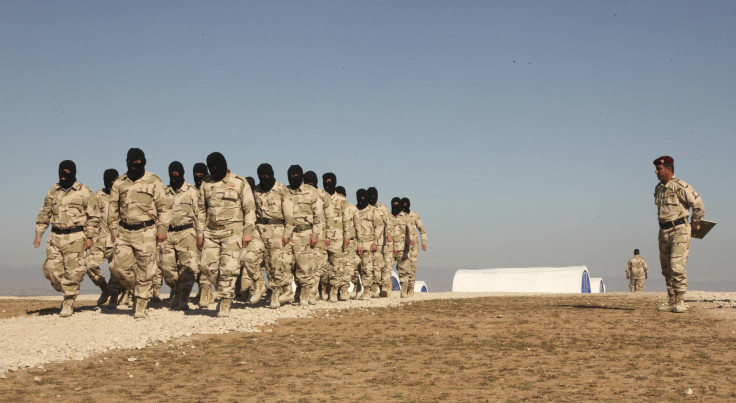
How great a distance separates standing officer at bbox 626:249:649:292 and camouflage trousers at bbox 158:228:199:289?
24.6 m

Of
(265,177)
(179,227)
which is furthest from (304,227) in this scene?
(179,227)

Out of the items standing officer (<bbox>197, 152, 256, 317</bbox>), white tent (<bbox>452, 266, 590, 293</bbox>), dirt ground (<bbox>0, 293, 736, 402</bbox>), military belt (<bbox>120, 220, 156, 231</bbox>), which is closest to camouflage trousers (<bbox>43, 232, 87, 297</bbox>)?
military belt (<bbox>120, 220, 156, 231</bbox>)

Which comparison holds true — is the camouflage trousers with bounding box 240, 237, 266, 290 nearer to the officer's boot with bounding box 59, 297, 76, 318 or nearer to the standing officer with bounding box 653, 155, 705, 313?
the officer's boot with bounding box 59, 297, 76, 318

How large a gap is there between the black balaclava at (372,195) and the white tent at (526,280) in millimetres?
20566

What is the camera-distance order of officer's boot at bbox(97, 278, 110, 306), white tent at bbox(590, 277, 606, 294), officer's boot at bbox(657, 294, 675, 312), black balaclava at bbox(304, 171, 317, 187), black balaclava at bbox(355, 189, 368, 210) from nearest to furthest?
1. officer's boot at bbox(657, 294, 675, 312)
2. officer's boot at bbox(97, 278, 110, 306)
3. black balaclava at bbox(304, 171, 317, 187)
4. black balaclava at bbox(355, 189, 368, 210)
5. white tent at bbox(590, 277, 606, 294)

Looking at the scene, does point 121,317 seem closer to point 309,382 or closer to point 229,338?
point 229,338

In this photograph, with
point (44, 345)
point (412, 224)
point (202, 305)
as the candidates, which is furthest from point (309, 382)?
point (412, 224)

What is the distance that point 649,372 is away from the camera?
6.56 meters

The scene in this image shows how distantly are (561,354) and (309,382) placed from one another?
10.3 feet

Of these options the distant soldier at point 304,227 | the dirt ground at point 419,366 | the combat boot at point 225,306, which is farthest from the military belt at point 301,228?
the dirt ground at point 419,366

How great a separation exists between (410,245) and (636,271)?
54.9 feet

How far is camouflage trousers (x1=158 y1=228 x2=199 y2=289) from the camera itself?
41.7 ft

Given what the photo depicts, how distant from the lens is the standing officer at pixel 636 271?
31531mm

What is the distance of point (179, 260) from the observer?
12.9m
